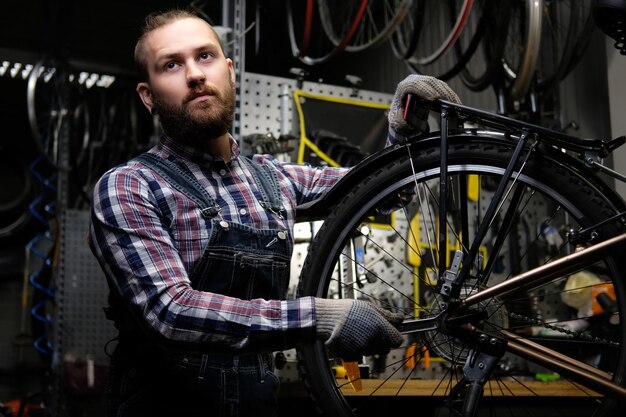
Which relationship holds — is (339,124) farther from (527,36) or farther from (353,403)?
(353,403)

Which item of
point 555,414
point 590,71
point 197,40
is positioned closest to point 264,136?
point 197,40

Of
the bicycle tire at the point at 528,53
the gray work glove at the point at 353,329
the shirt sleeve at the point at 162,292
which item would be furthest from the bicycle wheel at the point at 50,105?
the gray work glove at the point at 353,329

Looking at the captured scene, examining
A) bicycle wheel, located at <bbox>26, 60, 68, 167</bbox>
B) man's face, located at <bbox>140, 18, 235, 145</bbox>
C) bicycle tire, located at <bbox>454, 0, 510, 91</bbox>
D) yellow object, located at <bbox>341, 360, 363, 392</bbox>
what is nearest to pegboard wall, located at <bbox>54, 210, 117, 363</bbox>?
bicycle wheel, located at <bbox>26, 60, 68, 167</bbox>

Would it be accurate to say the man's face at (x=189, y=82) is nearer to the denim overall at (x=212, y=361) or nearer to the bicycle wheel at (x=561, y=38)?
the denim overall at (x=212, y=361)

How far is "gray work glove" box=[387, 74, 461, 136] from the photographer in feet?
5.11

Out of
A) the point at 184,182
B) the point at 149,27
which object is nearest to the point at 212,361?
the point at 184,182

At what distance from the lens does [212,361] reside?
158 centimetres

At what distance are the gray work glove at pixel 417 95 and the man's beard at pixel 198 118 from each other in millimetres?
359

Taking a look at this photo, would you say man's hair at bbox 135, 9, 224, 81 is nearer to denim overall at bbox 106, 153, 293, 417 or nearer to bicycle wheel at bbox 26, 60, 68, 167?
denim overall at bbox 106, 153, 293, 417

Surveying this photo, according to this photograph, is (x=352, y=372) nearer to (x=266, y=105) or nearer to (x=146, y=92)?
(x=146, y=92)

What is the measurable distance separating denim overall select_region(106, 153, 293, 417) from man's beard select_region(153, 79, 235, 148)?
0.08 meters

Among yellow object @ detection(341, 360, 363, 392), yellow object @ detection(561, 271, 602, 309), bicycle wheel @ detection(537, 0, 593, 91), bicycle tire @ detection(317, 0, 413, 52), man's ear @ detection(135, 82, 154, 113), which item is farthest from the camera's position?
bicycle tire @ detection(317, 0, 413, 52)

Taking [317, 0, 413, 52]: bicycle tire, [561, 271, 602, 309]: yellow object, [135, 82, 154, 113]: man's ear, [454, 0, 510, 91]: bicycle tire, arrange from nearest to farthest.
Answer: [135, 82, 154, 113]: man's ear, [561, 271, 602, 309]: yellow object, [454, 0, 510, 91]: bicycle tire, [317, 0, 413, 52]: bicycle tire

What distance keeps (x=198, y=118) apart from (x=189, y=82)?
8 centimetres
